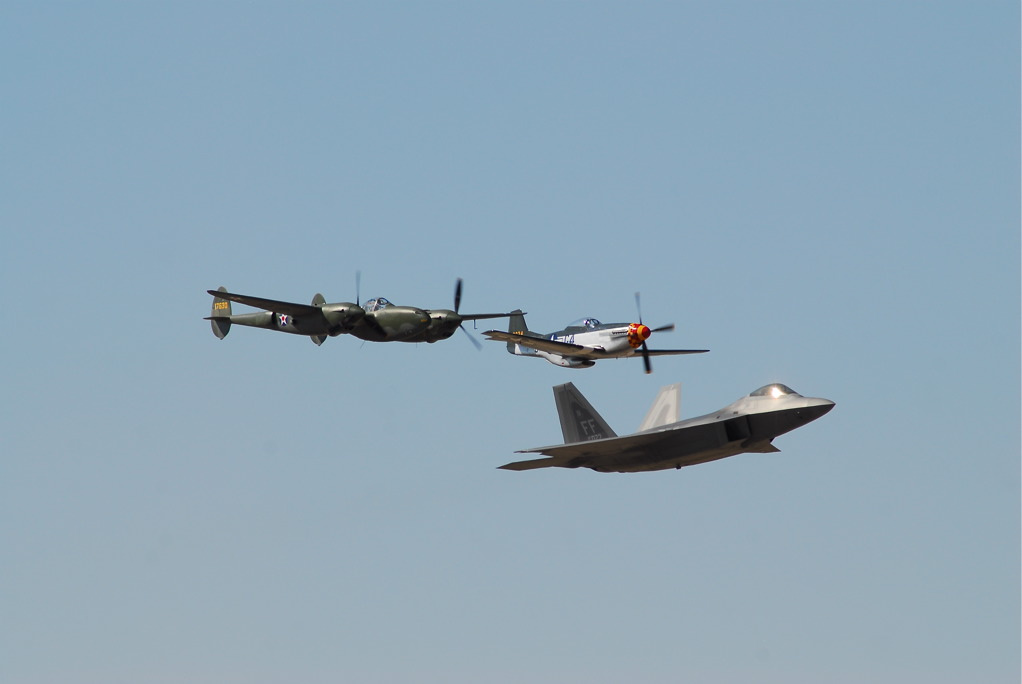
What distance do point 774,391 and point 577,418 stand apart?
15.2m

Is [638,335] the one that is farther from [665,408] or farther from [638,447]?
[638,447]

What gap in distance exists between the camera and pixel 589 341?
364ft

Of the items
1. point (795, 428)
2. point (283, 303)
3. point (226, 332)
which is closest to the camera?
point (795, 428)

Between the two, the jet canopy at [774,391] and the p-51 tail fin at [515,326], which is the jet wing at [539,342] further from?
the jet canopy at [774,391]

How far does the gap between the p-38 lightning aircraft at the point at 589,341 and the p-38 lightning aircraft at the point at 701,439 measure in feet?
70.0

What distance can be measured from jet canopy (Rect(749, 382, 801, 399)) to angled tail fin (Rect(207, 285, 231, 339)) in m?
40.2

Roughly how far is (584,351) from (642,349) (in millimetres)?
4515

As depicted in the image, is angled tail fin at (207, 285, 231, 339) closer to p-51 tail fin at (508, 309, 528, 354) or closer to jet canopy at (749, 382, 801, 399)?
p-51 tail fin at (508, 309, 528, 354)

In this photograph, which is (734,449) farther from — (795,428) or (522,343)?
(522,343)

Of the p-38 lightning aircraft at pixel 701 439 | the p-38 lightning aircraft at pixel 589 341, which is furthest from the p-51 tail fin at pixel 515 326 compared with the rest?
the p-38 lightning aircraft at pixel 701 439

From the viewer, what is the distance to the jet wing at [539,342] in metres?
110

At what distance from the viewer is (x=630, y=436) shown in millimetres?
84125

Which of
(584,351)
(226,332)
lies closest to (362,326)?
(226,332)

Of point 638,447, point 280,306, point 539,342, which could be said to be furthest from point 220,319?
point 638,447
